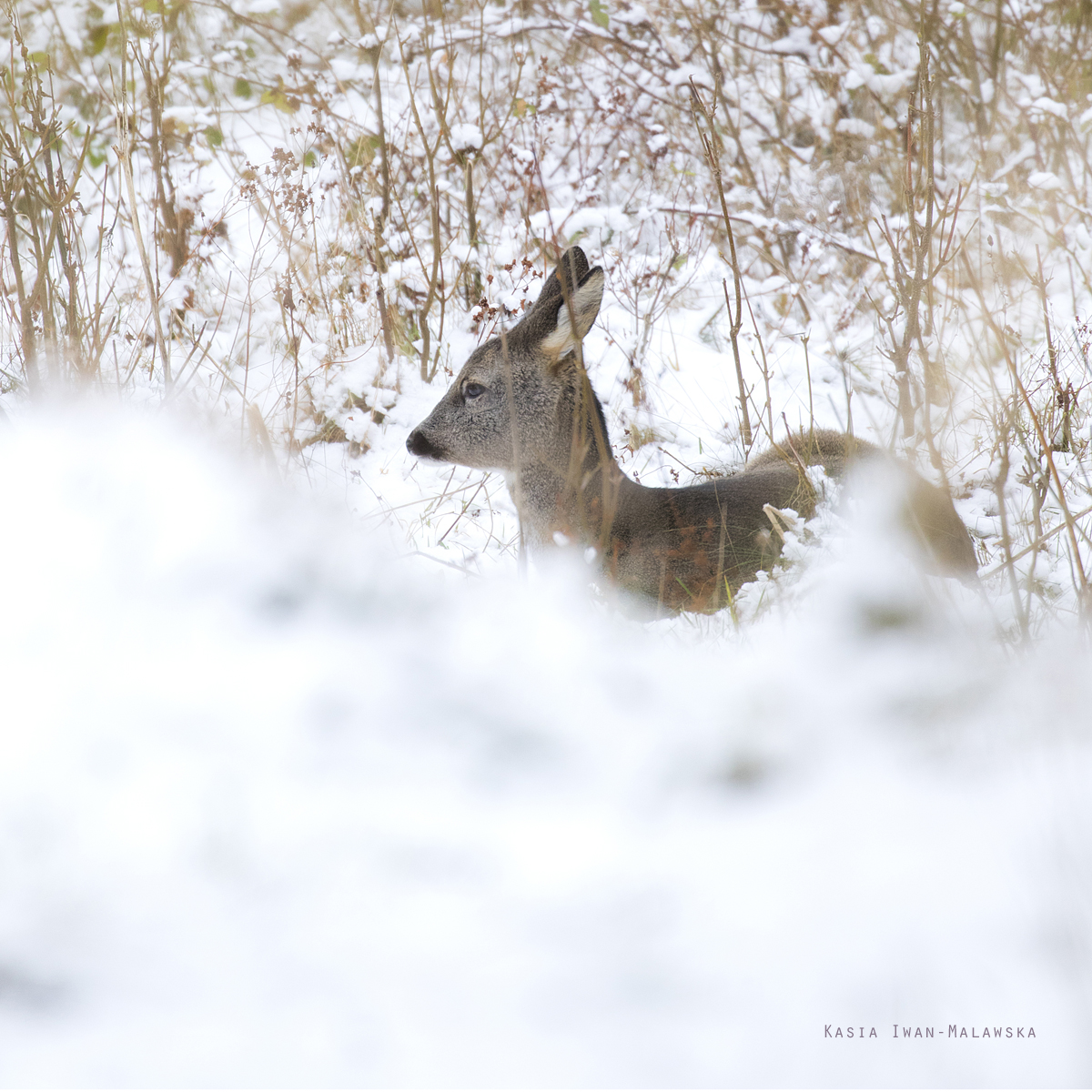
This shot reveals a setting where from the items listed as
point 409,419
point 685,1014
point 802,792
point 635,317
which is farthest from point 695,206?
point 685,1014

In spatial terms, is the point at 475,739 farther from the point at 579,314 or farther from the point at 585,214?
the point at 585,214

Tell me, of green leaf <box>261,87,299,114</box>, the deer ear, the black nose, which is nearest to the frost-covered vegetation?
the black nose

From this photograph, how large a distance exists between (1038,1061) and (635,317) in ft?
13.5

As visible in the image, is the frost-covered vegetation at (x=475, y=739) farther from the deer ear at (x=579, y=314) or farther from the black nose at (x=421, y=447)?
the deer ear at (x=579, y=314)

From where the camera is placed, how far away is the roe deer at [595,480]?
10.8 ft

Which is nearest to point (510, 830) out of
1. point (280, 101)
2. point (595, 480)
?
point (595, 480)

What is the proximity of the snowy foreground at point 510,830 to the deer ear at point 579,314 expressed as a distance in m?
0.95

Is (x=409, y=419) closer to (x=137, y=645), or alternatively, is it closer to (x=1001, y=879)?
(x=137, y=645)

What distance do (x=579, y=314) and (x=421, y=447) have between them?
67 cm

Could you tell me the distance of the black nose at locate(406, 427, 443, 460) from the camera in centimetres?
361

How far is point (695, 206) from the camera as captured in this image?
20.1 feet

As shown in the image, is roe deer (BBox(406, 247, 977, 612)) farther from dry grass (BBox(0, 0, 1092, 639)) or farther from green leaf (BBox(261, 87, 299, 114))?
green leaf (BBox(261, 87, 299, 114))

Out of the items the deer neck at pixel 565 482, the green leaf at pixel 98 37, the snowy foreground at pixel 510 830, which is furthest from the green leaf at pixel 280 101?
the snowy foreground at pixel 510 830

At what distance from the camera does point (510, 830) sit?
82.7 inches
